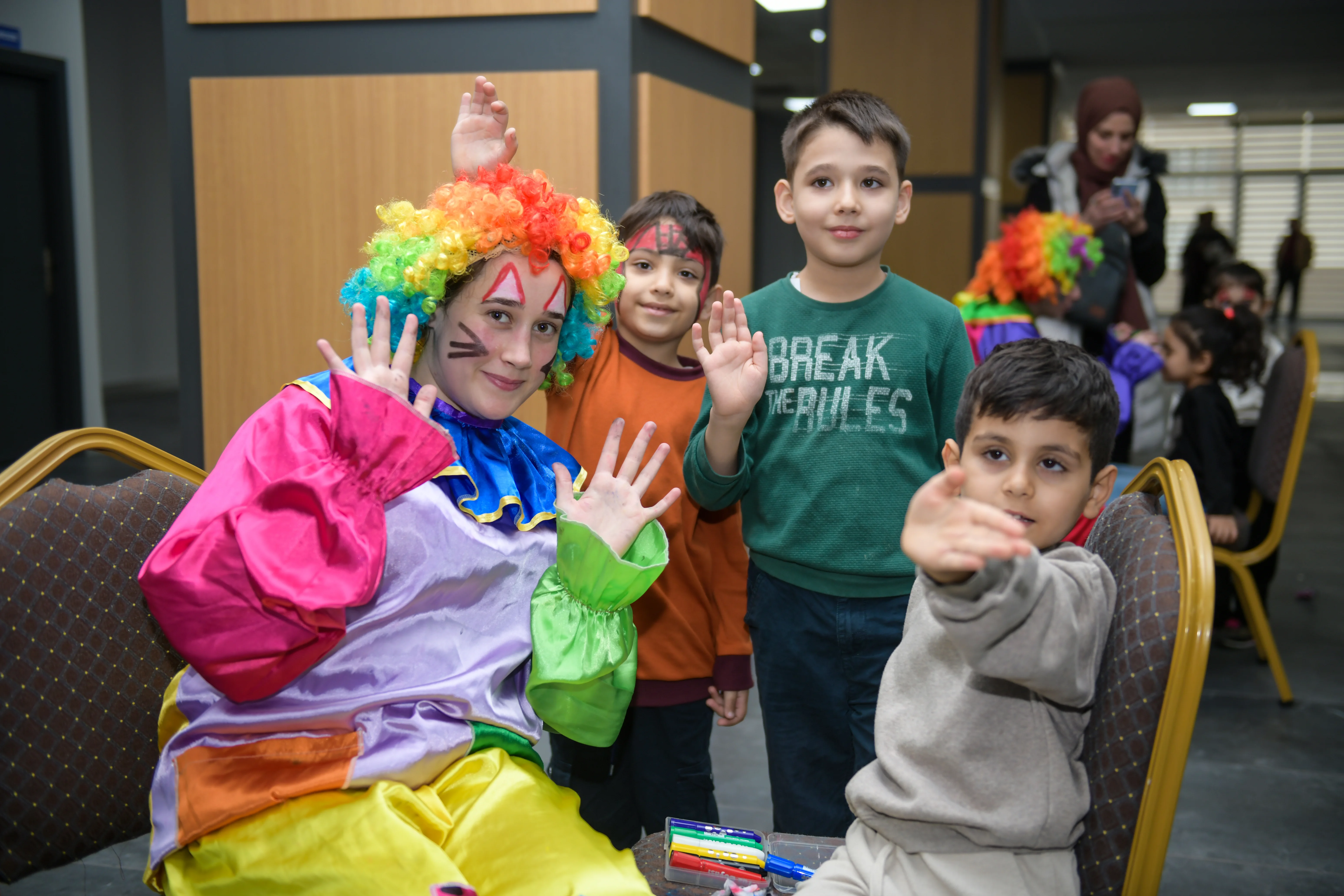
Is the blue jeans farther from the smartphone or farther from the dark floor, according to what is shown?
the smartphone

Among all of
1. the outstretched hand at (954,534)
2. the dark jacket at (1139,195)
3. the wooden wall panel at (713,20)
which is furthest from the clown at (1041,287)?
the outstretched hand at (954,534)

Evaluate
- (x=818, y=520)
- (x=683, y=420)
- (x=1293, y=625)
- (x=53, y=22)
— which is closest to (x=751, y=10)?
(x=683, y=420)

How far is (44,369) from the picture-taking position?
24.0 ft

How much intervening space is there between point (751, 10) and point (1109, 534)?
2.60 m

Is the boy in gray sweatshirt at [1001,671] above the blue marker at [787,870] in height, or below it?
above

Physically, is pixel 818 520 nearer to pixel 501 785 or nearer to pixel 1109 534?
pixel 1109 534

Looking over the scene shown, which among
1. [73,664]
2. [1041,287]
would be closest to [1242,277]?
[1041,287]

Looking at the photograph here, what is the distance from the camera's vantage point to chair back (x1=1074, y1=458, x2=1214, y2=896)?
111cm

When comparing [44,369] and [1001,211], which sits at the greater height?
[1001,211]

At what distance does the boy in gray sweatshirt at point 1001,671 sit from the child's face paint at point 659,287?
758mm

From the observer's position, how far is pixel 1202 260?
6480mm

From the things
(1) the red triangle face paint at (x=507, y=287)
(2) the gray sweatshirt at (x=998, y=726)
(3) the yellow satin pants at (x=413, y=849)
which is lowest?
(3) the yellow satin pants at (x=413, y=849)

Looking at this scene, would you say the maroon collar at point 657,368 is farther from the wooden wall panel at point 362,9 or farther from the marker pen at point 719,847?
the wooden wall panel at point 362,9

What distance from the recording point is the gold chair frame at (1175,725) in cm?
110
